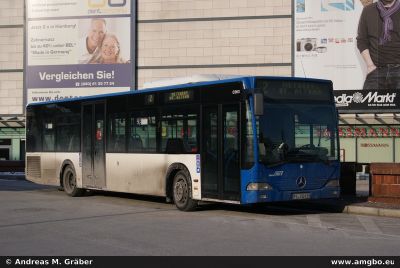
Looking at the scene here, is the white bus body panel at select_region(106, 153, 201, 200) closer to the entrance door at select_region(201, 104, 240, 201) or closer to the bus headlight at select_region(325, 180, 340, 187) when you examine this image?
the entrance door at select_region(201, 104, 240, 201)

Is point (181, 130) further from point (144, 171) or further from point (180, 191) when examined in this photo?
point (144, 171)

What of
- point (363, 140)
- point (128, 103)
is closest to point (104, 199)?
point (128, 103)

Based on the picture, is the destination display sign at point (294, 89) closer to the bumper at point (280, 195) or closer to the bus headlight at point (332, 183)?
the bus headlight at point (332, 183)

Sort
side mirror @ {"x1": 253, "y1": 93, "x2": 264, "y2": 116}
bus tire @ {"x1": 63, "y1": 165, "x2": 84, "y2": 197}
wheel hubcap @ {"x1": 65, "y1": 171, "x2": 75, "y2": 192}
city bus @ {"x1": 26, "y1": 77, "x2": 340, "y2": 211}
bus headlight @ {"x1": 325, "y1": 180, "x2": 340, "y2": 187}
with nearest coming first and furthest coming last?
1. side mirror @ {"x1": 253, "y1": 93, "x2": 264, "y2": 116}
2. city bus @ {"x1": 26, "y1": 77, "x2": 340, "y2": 211}
3. bus headlight @ {"x1": 325, "y1": 180, "x2": 340, "y2": 187}
4. bus tire @ {"x1": 63, "y1": 165, "x2": 84, "y2": 197}
5. wheel hubcap @ {"x1": 65, "y1": 171, "x2": 75, "y2": 192}

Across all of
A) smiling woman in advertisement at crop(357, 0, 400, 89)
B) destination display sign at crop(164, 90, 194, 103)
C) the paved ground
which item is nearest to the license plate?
the paved ground

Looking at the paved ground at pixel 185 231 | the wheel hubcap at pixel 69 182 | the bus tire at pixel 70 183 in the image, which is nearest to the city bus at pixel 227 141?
the paved ground at pixel 185 231

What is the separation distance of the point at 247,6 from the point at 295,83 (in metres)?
27.4

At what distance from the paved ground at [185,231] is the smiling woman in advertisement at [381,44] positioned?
77.3 feet

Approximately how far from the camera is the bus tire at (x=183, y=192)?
14.9 meters

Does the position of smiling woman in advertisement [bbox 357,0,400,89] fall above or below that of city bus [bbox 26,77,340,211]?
above

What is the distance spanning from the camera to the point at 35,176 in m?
21.5

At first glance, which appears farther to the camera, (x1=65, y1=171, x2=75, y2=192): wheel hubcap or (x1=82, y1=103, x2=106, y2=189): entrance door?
(x1=65, y1=171, x2=75, y2=192): wheel hubcap

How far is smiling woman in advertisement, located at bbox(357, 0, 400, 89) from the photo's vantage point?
1474 inches

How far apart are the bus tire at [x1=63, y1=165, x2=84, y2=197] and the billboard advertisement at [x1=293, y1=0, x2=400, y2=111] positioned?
2138cm
